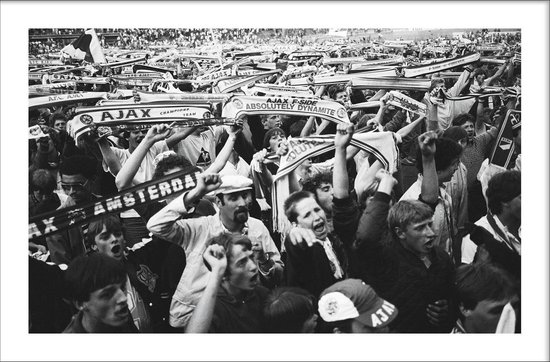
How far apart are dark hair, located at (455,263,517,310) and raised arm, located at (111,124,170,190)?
246 cm

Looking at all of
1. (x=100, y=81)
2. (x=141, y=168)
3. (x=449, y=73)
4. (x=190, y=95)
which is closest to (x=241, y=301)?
(x=141, y=168)

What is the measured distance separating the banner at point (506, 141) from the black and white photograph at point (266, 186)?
2 centimetres

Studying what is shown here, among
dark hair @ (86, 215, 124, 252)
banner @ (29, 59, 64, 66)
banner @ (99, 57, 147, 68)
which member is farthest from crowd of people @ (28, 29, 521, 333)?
banner @ (29, 59, 64, 66)

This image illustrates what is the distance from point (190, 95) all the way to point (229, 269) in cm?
138

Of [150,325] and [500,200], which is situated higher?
[500,200]

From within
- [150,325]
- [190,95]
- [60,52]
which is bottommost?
[150,325]

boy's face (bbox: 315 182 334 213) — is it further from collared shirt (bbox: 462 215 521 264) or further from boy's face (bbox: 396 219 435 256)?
collared shirt (bbox: 462 215 521 264)

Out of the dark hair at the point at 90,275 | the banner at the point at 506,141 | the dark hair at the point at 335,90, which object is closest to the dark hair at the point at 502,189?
the banner at the point at 506,141

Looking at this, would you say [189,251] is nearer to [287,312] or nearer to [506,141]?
[287,312]

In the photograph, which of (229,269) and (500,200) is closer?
(229,269)

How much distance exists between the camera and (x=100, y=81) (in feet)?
18.6

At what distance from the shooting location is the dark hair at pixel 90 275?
4859mm

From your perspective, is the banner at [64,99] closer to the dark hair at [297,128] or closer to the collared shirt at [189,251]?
the collared shirt at [189,251]
